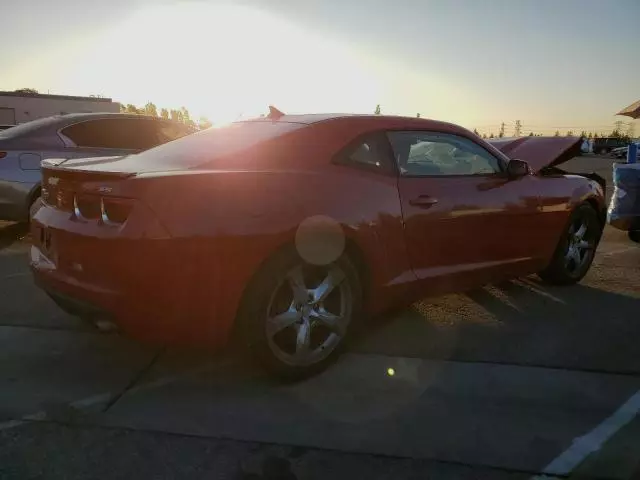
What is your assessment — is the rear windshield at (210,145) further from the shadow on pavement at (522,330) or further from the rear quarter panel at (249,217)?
the shadow on pavement at (522,330)

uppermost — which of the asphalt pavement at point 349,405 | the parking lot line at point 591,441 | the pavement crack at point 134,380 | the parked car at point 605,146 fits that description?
the parking lot line at point 591,441

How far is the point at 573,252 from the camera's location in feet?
18.0

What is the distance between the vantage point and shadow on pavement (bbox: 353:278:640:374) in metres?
3.79

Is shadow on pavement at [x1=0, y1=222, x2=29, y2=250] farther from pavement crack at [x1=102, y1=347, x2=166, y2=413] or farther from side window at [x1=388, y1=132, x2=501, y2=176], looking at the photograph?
side window at [x1=388, y1=132, x2=501, y2=176]

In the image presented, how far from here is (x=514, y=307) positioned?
4852 millimetres

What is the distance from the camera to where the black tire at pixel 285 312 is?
311cm

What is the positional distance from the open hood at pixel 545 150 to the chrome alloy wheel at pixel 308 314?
2793mm

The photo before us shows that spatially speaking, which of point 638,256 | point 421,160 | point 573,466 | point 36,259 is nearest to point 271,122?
point 421,160

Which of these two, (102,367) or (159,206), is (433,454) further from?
(102,367)

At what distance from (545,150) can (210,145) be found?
3.52 m

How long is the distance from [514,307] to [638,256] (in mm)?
3083

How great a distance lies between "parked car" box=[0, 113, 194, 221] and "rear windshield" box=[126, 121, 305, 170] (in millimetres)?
3321

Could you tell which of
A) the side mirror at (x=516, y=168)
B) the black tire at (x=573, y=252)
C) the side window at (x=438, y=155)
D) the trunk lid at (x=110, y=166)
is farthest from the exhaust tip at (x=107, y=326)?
the black tire at (x=573, y=252)

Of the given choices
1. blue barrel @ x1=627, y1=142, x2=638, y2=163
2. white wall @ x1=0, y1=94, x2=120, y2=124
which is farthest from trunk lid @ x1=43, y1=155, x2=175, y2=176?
white wall @ x1=0, y1=94, x2=120, y2=124
